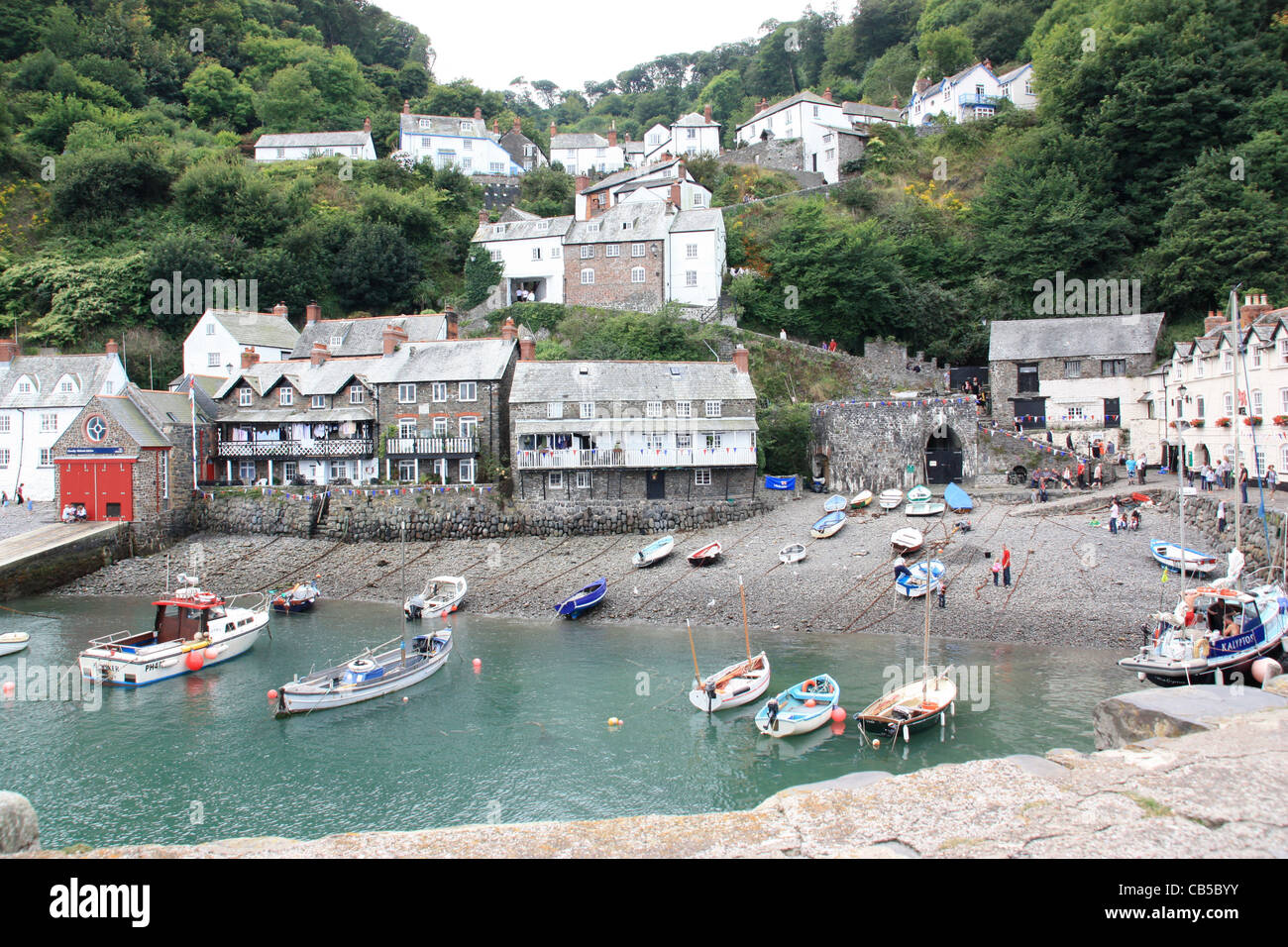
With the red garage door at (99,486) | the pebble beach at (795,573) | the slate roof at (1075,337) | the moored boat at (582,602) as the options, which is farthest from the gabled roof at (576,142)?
the moored boat at (582,602)

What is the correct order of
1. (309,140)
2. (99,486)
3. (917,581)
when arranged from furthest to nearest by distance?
(309,140) < (99,486) < (917,581)

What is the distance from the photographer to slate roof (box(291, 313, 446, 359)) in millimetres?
48719

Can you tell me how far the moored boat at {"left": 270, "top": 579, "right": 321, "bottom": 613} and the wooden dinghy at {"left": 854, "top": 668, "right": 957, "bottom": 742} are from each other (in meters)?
23.1

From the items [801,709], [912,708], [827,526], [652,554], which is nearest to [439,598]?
[652,554]

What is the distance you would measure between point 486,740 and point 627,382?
23.6 m

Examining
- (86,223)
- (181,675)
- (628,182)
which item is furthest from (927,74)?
(181,675)

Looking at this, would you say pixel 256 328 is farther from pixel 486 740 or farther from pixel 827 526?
pixel 486 740

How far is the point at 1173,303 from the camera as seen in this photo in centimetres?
4500

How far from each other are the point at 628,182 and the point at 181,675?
158 feet

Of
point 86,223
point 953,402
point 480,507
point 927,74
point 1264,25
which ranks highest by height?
point 927,74

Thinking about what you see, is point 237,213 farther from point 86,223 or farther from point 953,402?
point 953,402

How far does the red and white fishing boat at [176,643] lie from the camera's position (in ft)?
78.8

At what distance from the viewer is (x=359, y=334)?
49688mm

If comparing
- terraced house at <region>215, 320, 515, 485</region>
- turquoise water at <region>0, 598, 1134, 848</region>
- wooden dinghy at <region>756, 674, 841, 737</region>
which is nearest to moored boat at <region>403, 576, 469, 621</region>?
turquoise water at <region>0, 598, 1134, 848</region>
